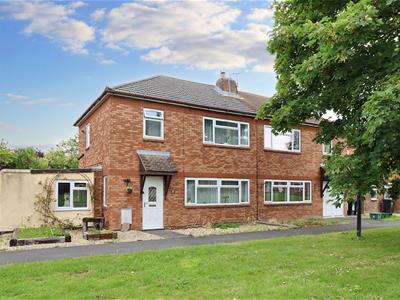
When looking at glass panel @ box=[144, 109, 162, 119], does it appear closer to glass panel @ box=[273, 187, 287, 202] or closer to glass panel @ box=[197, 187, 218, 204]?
glass panel @ box=[197, 187, 218, 204]

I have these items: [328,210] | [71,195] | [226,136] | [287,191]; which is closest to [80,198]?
[71,195]

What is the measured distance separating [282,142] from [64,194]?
11543mm

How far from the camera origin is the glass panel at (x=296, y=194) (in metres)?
20.7

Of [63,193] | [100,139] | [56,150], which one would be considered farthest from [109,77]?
[56,150]

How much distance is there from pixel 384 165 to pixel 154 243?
7104mm

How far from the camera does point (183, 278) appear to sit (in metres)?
6.85

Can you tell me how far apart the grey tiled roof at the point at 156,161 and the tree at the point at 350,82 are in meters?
6.04

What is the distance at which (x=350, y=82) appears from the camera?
884 cm

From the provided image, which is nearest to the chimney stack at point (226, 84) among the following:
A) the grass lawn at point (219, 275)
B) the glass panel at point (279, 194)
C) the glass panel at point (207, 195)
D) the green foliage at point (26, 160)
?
the glass panel at point (279, 194)

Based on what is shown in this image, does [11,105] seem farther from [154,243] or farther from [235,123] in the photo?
[154,243]

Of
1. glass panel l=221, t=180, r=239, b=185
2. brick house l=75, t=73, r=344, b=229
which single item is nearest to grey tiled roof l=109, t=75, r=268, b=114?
brick house l=75, t=73, r=344, b=229

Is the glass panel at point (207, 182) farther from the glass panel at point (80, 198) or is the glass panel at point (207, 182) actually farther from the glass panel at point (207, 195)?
the glass panel at point (80, 198)

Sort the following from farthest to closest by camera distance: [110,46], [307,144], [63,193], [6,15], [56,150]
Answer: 1. [56,150]
2. [307,144]
3. [63,193]
4. [110,46]
5. [6,15]

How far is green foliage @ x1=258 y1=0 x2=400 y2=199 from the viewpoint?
284 inches
